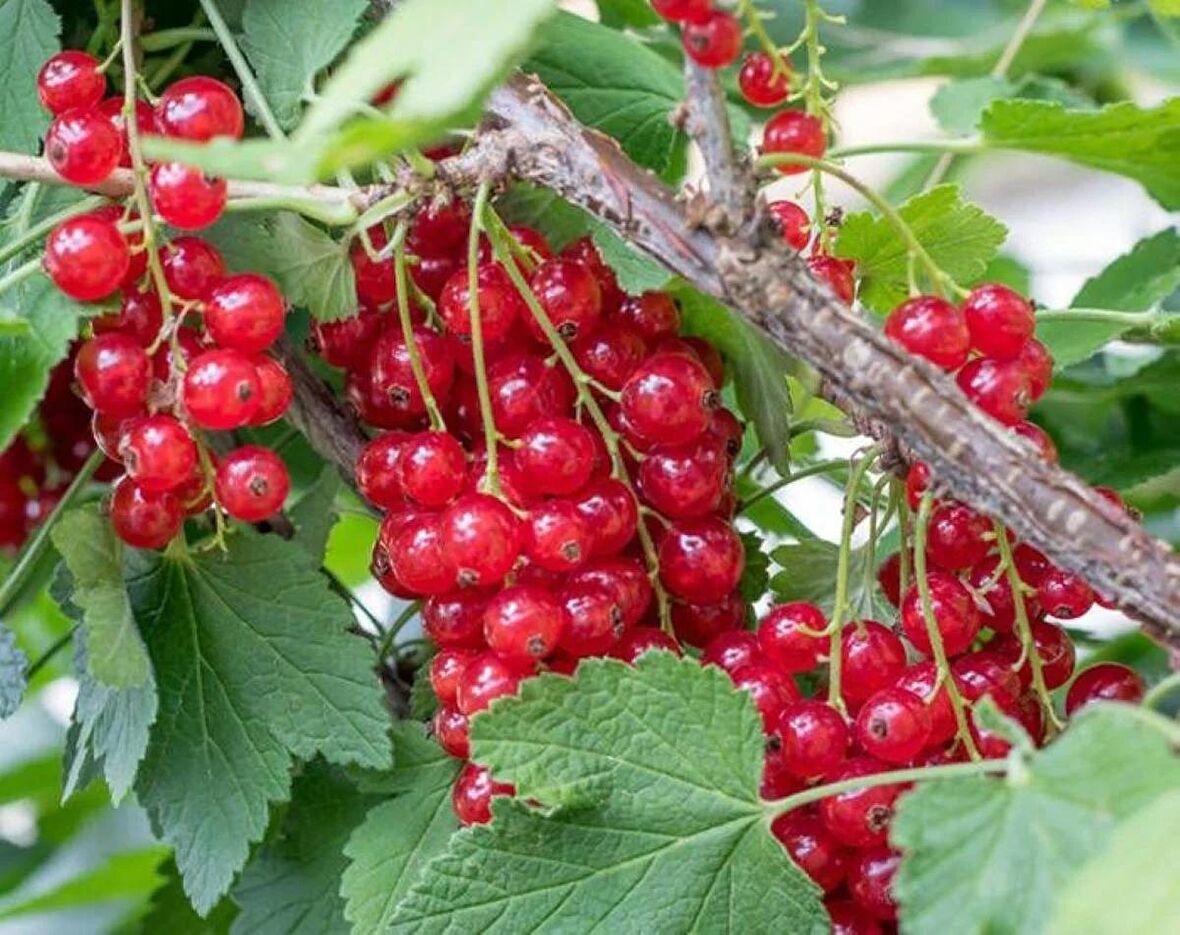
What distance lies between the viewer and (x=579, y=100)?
2.31 ft

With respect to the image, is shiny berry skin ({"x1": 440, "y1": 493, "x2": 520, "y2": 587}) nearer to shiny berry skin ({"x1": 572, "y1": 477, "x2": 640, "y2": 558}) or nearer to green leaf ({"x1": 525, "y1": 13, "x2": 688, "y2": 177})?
shiny berry skin ({"x1": 572, "y1": 477, "x2": 640, "y2": 558})

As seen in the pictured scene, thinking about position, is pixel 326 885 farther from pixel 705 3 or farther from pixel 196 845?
pixel 705 3

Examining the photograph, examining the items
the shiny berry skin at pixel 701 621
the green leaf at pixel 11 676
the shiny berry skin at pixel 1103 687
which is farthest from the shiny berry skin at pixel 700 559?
the green leaf at pixel 11 676

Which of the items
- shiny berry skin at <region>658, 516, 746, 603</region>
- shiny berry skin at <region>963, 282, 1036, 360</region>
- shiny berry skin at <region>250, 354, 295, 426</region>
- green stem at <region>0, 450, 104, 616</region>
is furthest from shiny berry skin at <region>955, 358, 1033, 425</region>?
green stem at <region>0, 450, 104, 616</region>

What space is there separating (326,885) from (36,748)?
0.52 m

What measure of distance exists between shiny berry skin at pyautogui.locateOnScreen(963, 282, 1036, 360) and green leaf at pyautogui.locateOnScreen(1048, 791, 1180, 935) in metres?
0.20

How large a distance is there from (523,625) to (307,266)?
15 cm

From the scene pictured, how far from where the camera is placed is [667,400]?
1.87 feet

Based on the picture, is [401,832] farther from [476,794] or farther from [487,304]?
[487,304]

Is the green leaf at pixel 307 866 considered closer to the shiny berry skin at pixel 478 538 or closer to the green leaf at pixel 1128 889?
the shiny berry skin at pixel 478 538

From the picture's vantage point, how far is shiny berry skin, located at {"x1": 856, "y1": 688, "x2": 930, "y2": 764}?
522mm

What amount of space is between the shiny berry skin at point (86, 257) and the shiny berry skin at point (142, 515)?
86 millimetres

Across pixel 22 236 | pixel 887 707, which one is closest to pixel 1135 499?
pixel 887 707

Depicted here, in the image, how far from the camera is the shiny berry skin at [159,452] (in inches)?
21.9
